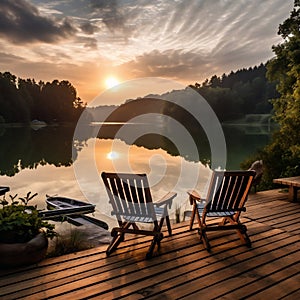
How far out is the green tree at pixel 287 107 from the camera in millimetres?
7148

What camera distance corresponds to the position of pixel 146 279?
8.48ft

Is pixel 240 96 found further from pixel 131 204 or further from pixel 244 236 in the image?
pixel 131 204

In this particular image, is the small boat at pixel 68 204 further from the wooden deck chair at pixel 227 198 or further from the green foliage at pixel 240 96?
the green foliage at pixel 240 96

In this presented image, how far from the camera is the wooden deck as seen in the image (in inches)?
93.2

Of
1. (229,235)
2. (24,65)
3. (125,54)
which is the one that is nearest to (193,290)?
(229,235)

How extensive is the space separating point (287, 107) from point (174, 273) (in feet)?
22.5

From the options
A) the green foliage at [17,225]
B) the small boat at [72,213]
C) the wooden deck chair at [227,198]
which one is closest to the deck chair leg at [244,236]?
the wooden deck chair at [227,198]

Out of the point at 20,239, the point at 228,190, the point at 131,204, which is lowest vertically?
the point at 20,239

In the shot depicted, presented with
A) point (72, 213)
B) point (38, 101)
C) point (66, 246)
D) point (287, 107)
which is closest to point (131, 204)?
point (66, 246)

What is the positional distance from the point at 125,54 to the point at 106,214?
673 cm

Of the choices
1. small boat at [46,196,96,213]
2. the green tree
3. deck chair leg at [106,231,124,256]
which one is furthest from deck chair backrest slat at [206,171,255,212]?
the green tree

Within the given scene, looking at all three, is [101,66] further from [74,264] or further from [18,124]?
[18,124]

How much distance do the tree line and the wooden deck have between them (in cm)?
5369

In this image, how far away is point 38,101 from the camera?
205ft
